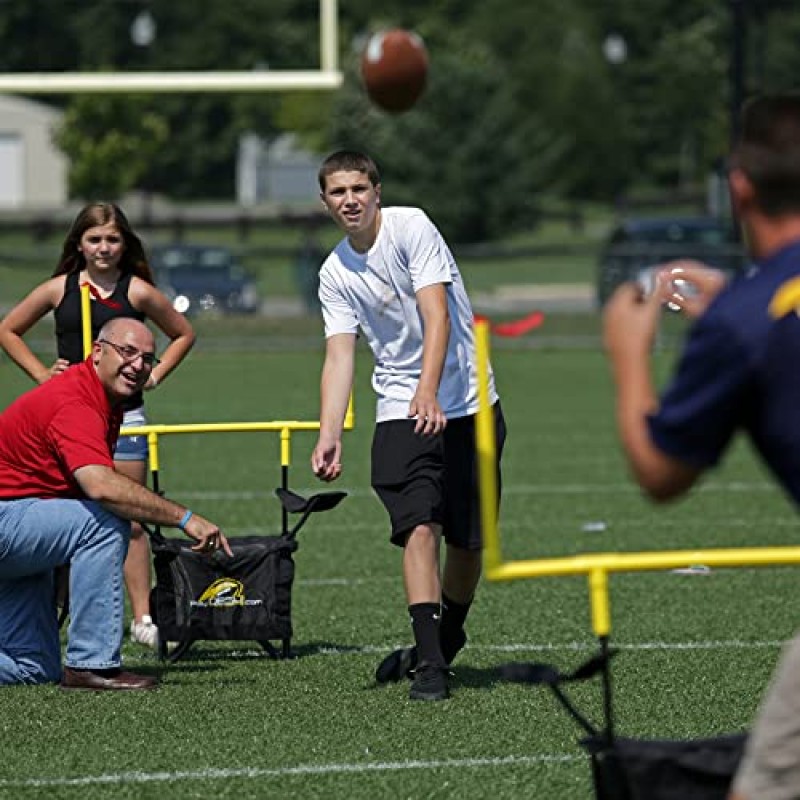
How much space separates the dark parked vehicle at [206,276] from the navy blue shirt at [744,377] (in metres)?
27.6

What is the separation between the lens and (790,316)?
11.4 ft

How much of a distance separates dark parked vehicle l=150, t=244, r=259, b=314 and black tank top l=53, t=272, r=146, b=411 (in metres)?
23.0

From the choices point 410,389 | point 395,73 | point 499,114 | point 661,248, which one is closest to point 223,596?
point 410,389

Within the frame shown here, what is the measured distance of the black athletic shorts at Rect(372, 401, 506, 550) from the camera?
679 centimetres

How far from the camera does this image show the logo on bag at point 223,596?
24.3ft

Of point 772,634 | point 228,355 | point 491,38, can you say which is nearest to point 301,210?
point 491,38

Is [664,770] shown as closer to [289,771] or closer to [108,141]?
[289,771]

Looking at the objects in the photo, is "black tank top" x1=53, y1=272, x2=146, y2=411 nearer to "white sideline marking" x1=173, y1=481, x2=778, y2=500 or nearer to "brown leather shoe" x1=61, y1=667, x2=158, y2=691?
"brown leather shoe" x1=61, y1=667, x2=158, y2=691

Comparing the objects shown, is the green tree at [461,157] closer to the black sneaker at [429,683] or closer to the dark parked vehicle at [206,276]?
the dark parked vehicle at [206,276]

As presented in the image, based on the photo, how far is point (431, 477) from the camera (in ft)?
22.4

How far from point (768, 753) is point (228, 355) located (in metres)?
23.2

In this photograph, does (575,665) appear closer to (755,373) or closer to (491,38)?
(755,373)

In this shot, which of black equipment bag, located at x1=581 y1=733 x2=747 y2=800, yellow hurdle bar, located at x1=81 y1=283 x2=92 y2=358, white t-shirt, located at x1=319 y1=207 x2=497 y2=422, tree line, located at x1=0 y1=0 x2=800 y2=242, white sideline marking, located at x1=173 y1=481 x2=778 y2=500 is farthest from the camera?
tree line, located at x1=0 y1=0 x2=800 y2=242

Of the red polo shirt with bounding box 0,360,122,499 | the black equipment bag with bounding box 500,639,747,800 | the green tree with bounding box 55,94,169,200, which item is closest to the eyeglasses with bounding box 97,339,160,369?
the red polo shirt with bounding box 0,360,122,499
